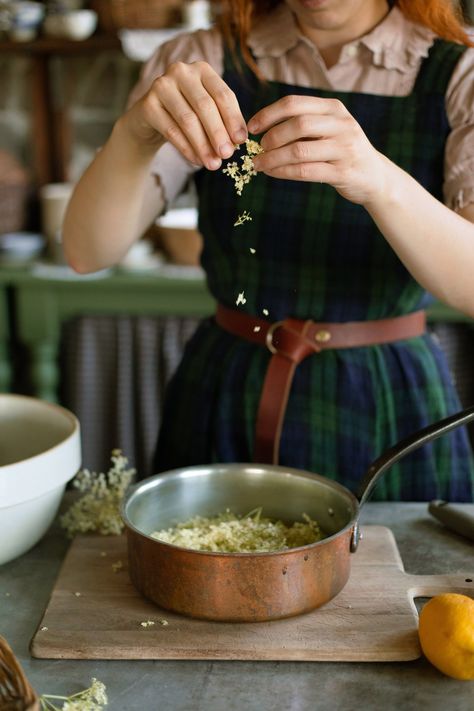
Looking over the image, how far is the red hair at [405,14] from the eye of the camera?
1.36 meters

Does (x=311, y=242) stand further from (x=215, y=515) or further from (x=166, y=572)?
(x=166, y=572)

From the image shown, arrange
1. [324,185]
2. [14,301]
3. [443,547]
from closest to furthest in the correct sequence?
[443,547] < [324,185] < [14,301]

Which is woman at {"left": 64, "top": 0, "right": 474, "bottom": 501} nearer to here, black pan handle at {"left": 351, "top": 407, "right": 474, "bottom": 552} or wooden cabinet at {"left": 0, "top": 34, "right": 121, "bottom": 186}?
black pan handle at {"left": 351, "top": 407, "right": 474, "bottom": 552}

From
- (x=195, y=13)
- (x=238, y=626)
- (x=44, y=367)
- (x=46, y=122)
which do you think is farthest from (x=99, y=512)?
(x=46, y=122)

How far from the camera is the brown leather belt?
1414mm

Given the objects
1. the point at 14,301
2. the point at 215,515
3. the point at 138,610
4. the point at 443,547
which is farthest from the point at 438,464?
the point at 14,301

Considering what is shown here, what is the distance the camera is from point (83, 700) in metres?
0.84

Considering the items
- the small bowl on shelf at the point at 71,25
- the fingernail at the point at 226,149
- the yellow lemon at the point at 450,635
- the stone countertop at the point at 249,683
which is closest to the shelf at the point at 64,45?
the small bowl on shelf at the point at 71,25

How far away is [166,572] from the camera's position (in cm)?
95

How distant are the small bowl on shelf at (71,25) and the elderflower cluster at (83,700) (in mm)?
2411

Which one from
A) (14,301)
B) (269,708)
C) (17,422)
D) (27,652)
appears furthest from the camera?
(14,301)

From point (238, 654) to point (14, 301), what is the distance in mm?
2041

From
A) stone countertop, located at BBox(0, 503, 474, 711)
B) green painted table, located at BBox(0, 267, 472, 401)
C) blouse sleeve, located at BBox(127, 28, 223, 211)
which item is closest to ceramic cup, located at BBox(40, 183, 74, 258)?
green painted table, located at BBox(0, 267, 472, 401)

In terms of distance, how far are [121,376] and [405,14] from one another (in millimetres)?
1553
